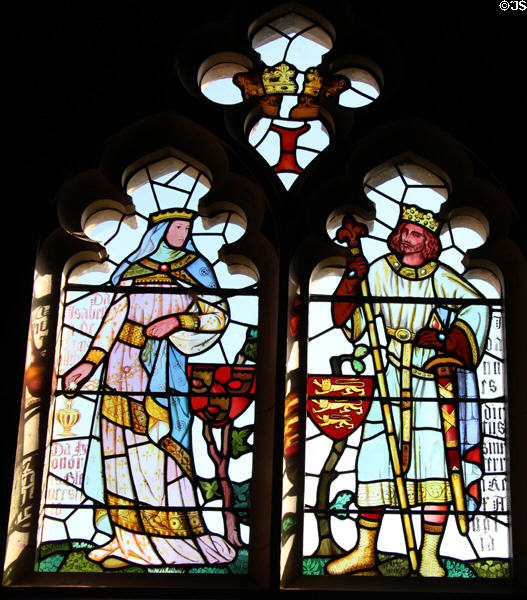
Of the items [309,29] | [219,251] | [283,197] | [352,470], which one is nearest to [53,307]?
[219,251]

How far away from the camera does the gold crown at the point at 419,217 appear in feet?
17.4

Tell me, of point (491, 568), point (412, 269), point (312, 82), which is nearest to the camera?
point (491, 568)

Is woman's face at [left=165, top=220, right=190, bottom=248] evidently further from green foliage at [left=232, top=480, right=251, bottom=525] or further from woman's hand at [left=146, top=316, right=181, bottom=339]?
green foliage at [left=232, top=480, right=251, bottom=525]

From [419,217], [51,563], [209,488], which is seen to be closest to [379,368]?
[419,217]

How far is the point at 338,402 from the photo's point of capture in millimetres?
4953

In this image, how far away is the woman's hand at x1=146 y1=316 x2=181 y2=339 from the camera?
5.09 meters

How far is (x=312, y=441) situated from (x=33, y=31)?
2328 millimetres

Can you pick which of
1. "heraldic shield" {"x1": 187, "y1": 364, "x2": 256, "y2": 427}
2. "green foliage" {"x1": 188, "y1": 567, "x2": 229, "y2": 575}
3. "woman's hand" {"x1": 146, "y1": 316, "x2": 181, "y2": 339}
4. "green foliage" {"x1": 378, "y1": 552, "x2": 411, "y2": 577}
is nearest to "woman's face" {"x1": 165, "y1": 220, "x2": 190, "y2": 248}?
"woman's hand" {"x1": 146, "y1": 316, "x2": 181, "y2": 339}

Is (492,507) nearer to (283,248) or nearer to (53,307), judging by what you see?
(283,248)

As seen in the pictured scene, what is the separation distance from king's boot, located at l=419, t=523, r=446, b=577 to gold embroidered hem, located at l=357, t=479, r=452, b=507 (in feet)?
0.36

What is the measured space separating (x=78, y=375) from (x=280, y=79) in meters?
1.71

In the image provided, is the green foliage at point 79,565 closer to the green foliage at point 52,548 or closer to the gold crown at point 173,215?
the green foliage at point 52,548

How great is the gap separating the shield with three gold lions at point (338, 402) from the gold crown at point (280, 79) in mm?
1438

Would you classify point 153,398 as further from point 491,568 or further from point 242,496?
point 491,568
